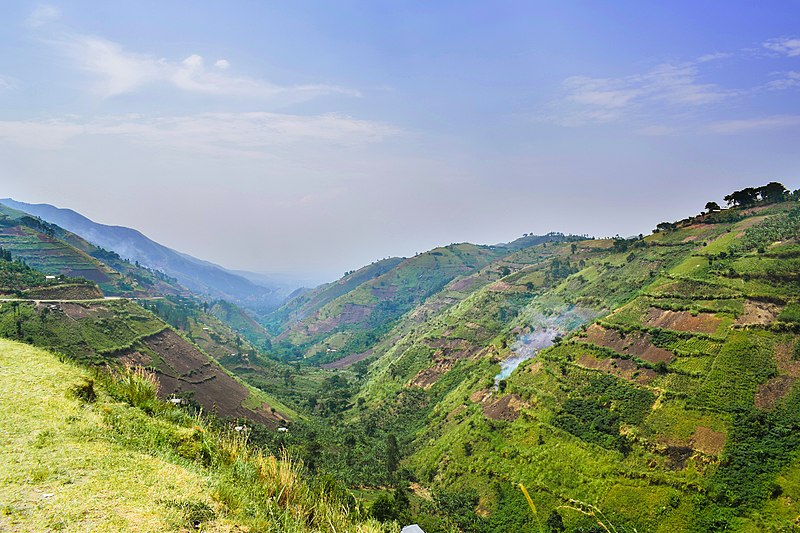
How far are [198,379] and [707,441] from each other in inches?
3066

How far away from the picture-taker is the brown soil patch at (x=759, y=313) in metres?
48.3

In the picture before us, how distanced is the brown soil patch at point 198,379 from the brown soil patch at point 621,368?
5497cm

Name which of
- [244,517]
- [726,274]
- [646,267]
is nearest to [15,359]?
[244,517]

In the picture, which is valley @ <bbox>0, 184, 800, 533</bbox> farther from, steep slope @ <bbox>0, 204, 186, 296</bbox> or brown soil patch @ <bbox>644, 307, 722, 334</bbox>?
steep slope @ <bbox>0, 204, 186, 296</bbox>

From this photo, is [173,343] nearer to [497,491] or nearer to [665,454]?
[497,491]

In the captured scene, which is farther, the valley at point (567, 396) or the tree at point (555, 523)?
the tree at point (555, 523)

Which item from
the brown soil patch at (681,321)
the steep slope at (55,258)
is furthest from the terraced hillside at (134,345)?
the brown soil patch at (681,321)

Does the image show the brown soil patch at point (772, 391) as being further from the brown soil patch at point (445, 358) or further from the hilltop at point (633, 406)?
the brown soil patch at point (445, 358)

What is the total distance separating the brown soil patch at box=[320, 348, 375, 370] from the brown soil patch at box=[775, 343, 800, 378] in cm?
13356

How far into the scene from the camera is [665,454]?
4166 cm

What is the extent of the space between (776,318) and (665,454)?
860 inches

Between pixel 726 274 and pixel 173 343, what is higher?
pixel 726 274

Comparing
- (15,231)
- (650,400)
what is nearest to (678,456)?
(650,400)

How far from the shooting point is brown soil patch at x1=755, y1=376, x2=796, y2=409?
135 feet
